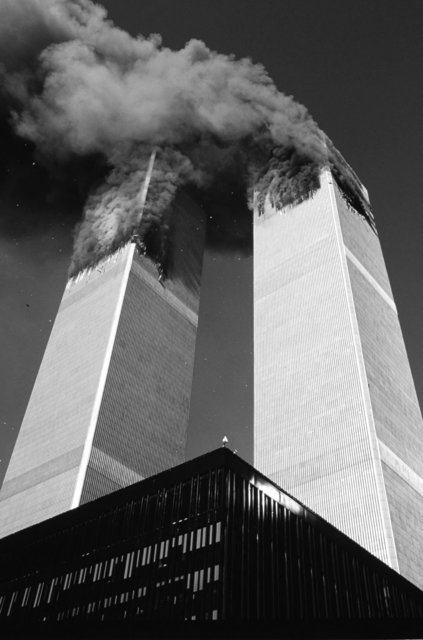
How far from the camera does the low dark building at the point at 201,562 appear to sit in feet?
112

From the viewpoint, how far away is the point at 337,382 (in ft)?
305

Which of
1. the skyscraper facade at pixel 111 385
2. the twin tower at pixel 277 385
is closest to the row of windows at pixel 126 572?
the twin tower at pixel 277 385

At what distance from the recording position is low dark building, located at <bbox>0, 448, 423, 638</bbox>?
34.2 metres

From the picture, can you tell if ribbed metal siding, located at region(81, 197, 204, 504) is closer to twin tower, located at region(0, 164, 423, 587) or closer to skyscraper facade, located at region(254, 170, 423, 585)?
twin tower, located at region(0, 164, 423, 587)

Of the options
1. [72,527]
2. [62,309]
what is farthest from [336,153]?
[72,527]

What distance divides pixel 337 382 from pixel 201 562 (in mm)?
60975

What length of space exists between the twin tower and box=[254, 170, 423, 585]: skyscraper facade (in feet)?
0.77

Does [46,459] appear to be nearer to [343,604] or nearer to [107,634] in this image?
[343,604]

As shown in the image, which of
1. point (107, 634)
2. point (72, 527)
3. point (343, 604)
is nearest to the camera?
point (107, 634)

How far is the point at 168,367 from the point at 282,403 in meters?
39.3

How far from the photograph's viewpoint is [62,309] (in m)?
143

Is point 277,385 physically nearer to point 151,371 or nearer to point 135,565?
point 151,371

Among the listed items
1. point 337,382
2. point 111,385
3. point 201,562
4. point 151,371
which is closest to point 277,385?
point 337,382

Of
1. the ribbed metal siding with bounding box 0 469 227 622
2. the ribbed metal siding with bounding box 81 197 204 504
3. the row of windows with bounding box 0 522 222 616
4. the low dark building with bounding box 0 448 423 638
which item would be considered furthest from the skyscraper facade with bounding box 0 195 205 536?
the low dark building with bounding box 0 448 423 638
